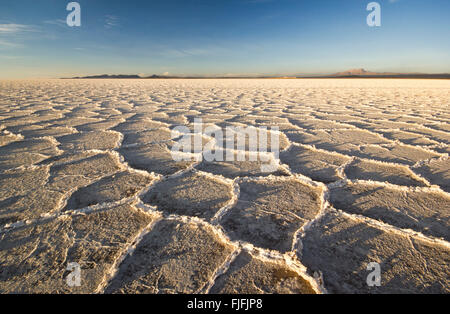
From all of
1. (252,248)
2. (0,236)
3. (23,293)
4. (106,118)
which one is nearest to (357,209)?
(252,248)

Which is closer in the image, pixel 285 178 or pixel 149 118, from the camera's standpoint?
pixel 285 178

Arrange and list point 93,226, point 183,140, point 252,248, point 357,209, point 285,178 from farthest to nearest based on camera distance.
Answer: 1. point 183,140
2. point 285,178
3. point 357,209
4. point 93,226
5. point 252,248

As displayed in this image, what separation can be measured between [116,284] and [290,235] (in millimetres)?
647

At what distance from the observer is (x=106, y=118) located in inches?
133

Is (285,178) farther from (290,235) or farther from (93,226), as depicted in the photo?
(93,226)

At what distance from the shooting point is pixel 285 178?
4.79 feet

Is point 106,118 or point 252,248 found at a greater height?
point 106,118

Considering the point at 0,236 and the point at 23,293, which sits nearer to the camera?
the point at 23,293

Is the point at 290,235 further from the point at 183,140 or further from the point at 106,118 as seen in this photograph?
the point at 106,118
